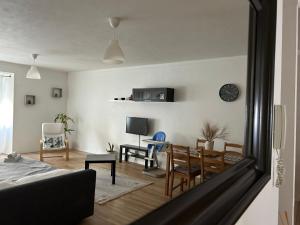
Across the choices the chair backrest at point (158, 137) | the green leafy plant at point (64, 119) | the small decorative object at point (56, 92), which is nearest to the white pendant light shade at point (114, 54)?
the chair backrest at point (158, 137)

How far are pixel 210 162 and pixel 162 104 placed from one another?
6.86ft

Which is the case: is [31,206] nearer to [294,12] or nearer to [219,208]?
[219,208]

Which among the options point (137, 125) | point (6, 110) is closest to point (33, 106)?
point (6, 110)

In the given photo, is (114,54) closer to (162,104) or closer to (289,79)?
(289,79)

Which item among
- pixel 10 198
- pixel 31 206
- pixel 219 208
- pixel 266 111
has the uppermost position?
pixel 266 111

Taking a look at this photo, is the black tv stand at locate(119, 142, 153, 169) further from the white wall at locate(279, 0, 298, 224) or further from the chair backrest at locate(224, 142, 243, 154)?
the white wall at locate(279, 0, 298, 224)

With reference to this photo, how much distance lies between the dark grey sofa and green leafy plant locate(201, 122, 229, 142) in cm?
206

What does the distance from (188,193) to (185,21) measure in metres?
2.15

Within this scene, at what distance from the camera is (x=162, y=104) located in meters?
4.84

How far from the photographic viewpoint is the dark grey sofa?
1871 mm

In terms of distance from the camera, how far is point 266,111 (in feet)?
3.57

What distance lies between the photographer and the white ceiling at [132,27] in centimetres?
209

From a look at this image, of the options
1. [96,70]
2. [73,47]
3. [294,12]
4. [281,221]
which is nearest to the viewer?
[294,12]

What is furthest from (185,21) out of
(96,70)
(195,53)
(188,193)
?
(96,70)
